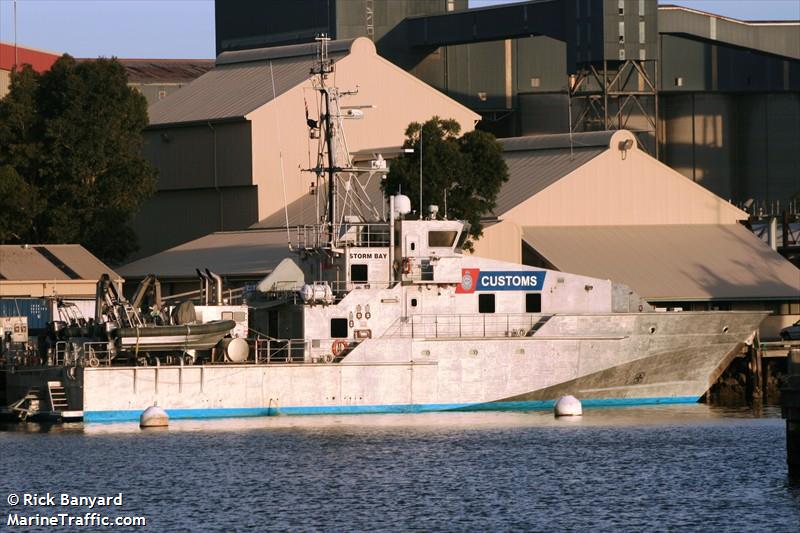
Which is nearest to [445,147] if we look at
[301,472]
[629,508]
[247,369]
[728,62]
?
[247,369]

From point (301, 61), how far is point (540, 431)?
136ft

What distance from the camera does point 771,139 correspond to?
→ 96.0 m

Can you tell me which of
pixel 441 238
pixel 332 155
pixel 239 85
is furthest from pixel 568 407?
pixel 239 85

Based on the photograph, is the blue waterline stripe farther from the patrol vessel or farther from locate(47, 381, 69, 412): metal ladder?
locate(47, 381, 69, 412): metal ladder

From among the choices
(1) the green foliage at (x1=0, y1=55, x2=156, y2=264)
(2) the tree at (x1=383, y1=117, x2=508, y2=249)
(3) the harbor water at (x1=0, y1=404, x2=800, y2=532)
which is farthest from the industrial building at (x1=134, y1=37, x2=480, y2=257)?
(3) the harbor water at (x1=0, y1=404, x2=800, y2=532)

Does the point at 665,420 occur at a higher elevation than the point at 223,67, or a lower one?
lower

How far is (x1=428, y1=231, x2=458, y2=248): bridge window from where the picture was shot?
5291 centimetres

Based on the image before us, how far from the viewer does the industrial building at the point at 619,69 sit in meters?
89.8

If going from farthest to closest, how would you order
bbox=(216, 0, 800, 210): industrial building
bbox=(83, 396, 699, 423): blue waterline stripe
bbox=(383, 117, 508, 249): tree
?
bbox=(216, 0, 800, 210): industrial building < bbox=(383, 117, 508, 249): tree < bbox=(83, 396, 699, 423): blue waterline stripe

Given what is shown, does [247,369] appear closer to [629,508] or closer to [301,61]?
[629,508]

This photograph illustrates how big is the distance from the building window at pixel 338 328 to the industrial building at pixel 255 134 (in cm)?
2728

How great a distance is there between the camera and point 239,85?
287ft

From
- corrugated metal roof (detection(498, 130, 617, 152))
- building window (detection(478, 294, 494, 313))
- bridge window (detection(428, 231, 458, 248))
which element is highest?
corrugated metal roof (detection(498, 130, 617, 152))

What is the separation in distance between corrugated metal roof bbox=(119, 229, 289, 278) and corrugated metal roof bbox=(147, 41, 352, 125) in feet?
22.2
